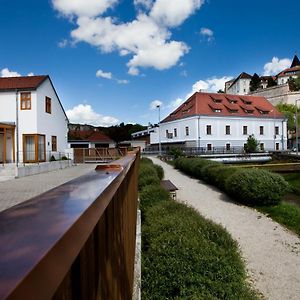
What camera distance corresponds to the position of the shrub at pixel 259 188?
43.1 ft

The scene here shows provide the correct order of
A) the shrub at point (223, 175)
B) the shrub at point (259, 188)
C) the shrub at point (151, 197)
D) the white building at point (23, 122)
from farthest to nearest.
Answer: the white building at point (23, 122) → the shrub at point (223, 175) → the shrub at point (259, 188) → the shrub at point (151, 197)

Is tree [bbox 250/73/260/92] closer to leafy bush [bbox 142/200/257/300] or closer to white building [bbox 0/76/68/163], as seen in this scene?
white building [bbox 0/76/68/163]

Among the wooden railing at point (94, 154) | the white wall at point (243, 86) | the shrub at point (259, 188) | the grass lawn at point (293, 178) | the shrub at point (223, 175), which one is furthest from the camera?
the white wall at point (243, 86)

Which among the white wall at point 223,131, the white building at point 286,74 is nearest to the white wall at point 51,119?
the white wall at point 223,131

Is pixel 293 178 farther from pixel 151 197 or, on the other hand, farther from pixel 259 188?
pixel 151 197

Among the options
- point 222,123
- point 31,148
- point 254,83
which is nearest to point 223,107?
point 222,123

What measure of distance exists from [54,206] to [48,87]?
2853 cm

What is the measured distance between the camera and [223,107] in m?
56.1

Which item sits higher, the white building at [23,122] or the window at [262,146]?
the white building at [23,122]

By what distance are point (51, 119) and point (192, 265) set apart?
84.8 ft

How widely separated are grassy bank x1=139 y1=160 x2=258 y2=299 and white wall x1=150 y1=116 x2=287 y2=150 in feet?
151

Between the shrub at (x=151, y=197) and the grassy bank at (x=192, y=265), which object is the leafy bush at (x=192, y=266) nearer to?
the grassy bank at (x=192, y=265)

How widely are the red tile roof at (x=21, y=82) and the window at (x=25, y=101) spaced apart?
22.0 inches

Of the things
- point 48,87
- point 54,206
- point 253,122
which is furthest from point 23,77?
point 253,122
